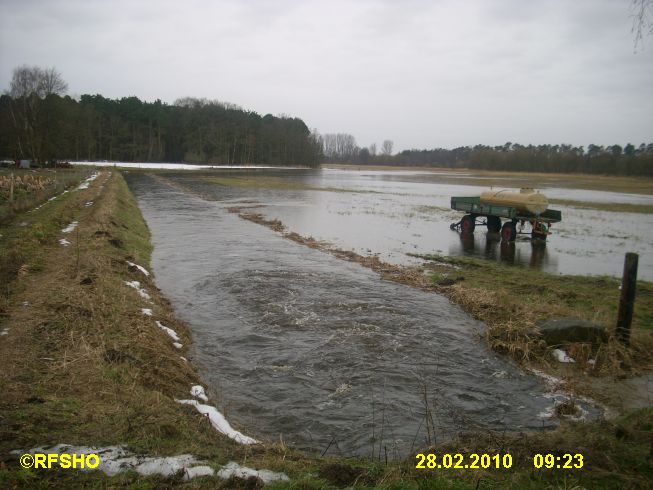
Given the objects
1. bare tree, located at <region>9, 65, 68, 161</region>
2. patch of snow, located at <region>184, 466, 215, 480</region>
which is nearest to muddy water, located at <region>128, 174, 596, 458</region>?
patch of snow, located at <region>184, 466, 215, 480</region>

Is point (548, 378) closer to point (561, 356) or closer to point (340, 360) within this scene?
point (561, 356)

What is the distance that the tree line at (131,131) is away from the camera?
63.2m

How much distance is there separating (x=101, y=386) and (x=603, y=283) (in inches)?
555

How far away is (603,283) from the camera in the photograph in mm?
13664

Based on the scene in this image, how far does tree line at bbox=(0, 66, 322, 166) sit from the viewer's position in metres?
63.2

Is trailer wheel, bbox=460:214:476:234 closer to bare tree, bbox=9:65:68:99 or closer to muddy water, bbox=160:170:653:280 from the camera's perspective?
muddy water, bbox=160:170:653:280

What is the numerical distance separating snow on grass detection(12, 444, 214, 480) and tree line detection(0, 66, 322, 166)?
68.4 m

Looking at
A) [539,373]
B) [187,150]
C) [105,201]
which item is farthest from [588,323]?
[187,150]

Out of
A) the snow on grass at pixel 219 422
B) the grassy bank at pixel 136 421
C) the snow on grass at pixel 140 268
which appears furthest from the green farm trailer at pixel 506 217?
the snow on grass at pixel 219 422

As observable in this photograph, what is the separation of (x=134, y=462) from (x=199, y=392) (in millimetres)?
2408

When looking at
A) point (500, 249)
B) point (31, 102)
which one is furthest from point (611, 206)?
point (31, 102)

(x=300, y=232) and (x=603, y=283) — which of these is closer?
(x=603, y=283)

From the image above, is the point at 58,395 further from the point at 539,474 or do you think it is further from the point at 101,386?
the point at 539,474

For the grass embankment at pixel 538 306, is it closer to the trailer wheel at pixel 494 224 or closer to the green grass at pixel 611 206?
the trailer wheel at pixel 494 224
